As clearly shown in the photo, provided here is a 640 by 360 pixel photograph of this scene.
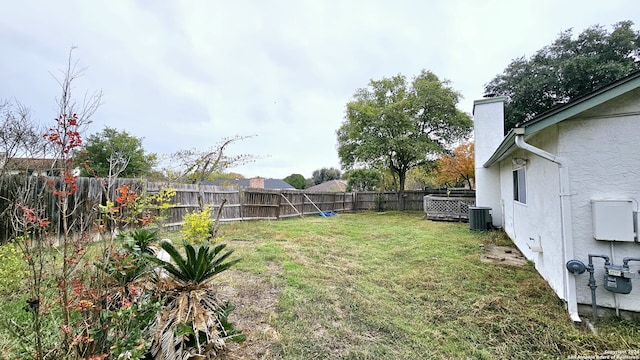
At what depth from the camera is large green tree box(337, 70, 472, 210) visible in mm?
14508

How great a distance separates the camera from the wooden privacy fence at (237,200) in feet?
15.2

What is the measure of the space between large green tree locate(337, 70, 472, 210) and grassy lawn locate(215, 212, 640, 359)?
995 cm

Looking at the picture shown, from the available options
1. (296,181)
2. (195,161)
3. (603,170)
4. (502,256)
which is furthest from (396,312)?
(296,181)

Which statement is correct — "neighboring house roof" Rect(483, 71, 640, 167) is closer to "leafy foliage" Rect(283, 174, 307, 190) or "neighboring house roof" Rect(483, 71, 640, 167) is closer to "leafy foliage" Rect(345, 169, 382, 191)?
"leafy foliage" Rect(345, 169, 382, 191)

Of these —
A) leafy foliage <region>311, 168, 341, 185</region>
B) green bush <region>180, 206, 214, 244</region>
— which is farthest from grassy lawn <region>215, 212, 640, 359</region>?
leafy foliage <region>311, 168, 341, 185</region>

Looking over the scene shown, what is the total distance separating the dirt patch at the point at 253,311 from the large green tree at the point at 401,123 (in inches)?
455

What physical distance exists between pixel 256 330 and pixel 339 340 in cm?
86

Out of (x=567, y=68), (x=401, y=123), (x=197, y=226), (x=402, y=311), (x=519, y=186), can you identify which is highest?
(x=567, y=68)

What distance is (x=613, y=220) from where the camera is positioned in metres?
2.66

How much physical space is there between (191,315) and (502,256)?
5951 mm

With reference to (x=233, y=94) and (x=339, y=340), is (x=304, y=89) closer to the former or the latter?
(x=233, y=94)

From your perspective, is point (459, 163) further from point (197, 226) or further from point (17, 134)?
point (17, 134)

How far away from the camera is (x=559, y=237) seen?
120 inches

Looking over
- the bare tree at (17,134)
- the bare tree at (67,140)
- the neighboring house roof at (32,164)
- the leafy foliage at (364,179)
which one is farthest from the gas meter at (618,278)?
the leafy foliage at (364,179)
